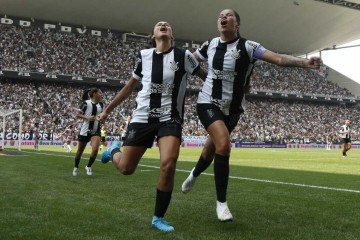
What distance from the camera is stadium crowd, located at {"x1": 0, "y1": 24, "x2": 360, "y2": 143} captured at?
4438 centimetres

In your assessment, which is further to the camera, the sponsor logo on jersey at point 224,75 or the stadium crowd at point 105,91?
the stadium crowd at point 105,91

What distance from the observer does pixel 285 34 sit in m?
61.1

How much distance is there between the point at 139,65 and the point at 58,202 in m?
2.51

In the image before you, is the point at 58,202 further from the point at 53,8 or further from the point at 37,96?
the point at 53,8

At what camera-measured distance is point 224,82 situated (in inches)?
227

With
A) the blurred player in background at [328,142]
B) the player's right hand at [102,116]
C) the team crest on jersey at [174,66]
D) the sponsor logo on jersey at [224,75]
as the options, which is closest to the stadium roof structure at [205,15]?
the blurred player in background at [328,142]

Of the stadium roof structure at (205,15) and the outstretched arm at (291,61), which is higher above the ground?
the stadium roof structure at (205,15)

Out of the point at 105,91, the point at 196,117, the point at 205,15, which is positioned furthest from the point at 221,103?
the point at 205,15

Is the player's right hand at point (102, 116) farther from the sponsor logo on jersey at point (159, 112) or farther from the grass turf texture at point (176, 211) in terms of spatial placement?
the grass turf texture at point (176, 211)

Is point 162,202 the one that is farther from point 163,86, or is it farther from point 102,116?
point 102,116

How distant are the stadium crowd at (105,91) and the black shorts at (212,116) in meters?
35.4

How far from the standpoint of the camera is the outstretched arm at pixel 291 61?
16.1ft

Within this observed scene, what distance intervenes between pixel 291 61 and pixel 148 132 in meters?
1.76

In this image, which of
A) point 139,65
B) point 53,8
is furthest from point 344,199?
point 53,8
